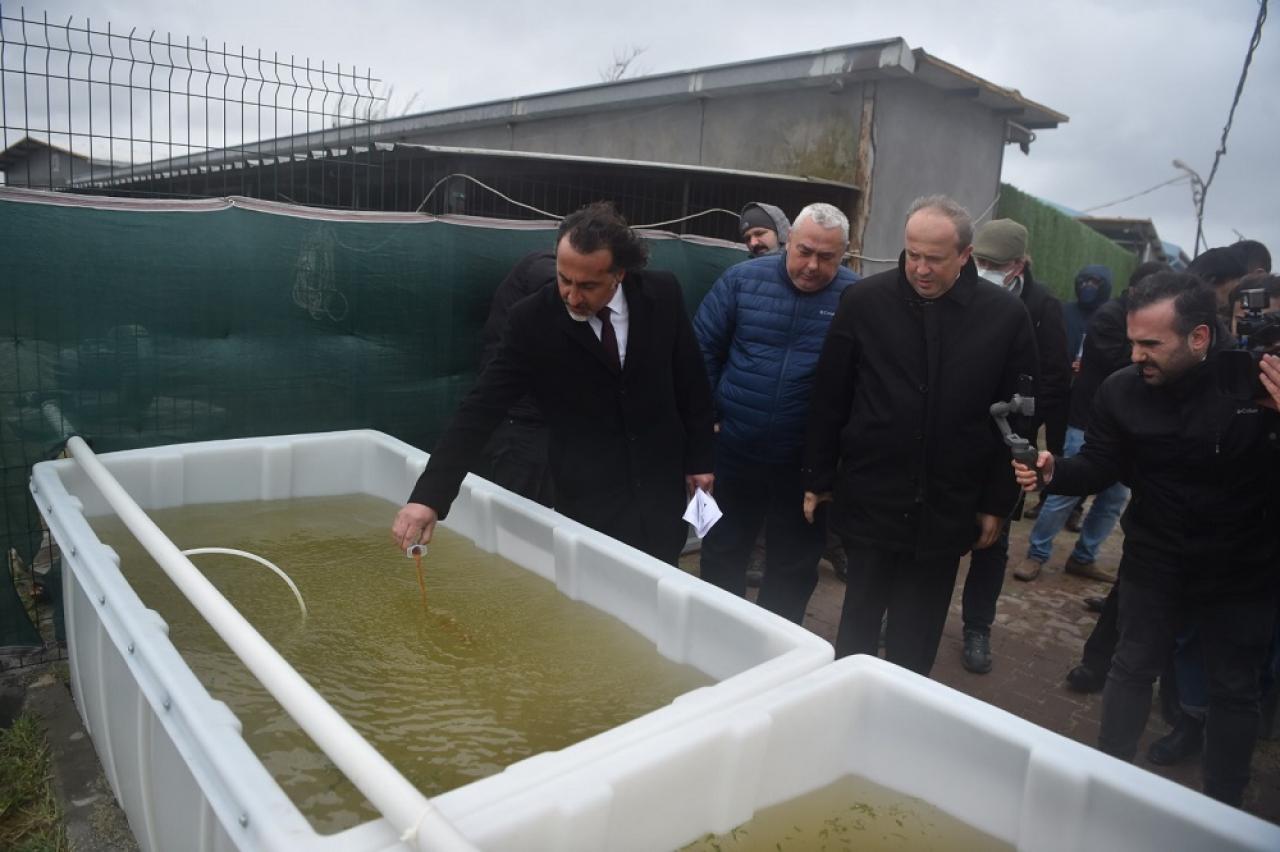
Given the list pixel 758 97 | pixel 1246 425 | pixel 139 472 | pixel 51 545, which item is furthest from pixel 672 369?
pixel 758 97

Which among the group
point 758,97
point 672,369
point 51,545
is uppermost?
point 758,97

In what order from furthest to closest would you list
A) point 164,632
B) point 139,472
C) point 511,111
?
point 511,111, point 139,472, point 164,632

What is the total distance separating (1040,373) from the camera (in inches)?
162

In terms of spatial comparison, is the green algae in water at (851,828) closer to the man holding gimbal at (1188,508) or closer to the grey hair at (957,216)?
the man holding gimbal at (1188,508)

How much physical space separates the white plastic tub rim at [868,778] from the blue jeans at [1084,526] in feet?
11.3

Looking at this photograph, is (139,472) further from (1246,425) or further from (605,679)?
(1246,425)

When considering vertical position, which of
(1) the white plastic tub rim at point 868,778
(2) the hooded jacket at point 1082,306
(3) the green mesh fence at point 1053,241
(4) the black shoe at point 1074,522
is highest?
(3) the green mesh fence at point 1053,241

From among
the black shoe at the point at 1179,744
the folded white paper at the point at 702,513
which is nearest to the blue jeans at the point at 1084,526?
the black shoe at the point at 1179,744

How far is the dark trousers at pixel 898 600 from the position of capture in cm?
289

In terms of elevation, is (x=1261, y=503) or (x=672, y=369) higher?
(x=672, y=369)

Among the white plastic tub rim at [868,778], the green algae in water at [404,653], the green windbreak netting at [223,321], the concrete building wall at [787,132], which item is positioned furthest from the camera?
the concrete building wall at [787,132]

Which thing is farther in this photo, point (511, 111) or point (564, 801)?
point (511, 111)

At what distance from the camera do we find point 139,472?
3293 mm

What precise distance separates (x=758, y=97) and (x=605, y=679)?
629cm
